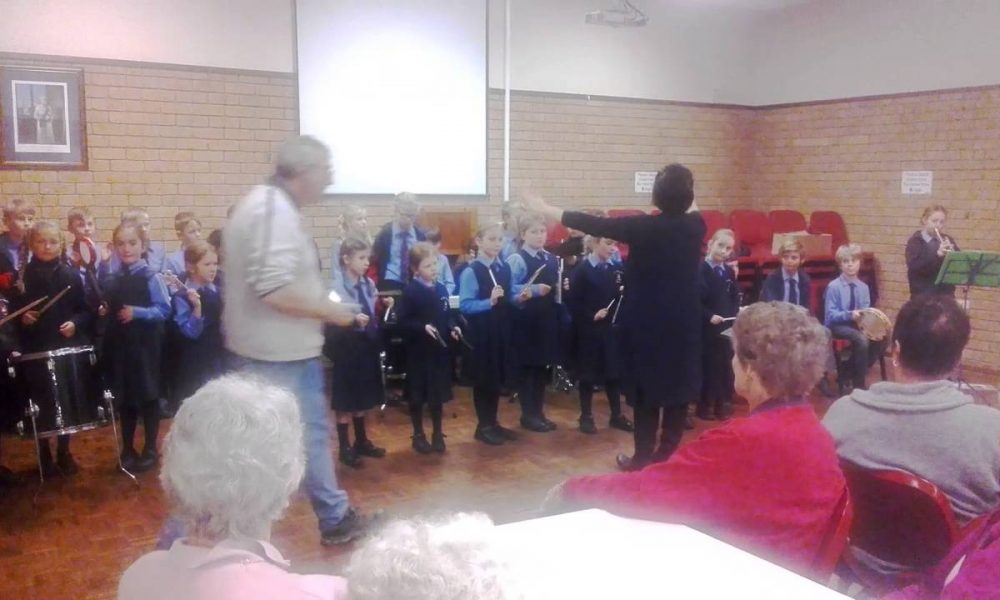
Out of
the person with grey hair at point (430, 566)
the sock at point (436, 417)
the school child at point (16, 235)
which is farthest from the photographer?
the school child at point (16, 235)

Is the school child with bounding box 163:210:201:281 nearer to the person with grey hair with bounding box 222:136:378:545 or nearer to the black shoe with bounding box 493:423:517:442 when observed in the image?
the black shoe with bounding box 493:423:517:442

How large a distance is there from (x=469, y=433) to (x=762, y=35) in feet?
22.8

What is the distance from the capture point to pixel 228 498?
1.38 metres

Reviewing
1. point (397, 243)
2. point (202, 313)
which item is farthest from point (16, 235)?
point (397, 243)

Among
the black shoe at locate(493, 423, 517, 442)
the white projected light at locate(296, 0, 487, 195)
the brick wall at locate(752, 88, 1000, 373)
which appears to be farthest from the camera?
the brick wall at locate(752, 88, 1000, 373)

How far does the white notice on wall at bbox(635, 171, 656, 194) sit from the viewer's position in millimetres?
9352

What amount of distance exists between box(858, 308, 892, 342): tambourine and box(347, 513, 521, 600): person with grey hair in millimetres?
5729

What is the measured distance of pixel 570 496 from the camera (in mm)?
1955

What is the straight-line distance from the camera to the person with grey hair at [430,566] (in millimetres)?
916

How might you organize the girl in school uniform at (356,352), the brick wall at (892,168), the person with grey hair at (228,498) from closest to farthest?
the person with grey hair at (228,498) → the girl in school uniform at (356,352) → the brick wall at (892,168)

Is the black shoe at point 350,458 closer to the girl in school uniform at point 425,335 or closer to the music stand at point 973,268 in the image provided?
the girl in school uniform at point 425,335

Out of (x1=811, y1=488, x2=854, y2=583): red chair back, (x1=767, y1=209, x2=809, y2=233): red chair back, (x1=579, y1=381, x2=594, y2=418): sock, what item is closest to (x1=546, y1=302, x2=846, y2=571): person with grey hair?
(x1=811, y1=488, x2=854, y2=583): red chair back

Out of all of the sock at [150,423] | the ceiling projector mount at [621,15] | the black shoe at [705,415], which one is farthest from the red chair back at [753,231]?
the sock at [150,423]

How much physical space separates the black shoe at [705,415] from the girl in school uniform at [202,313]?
315 centimetres
